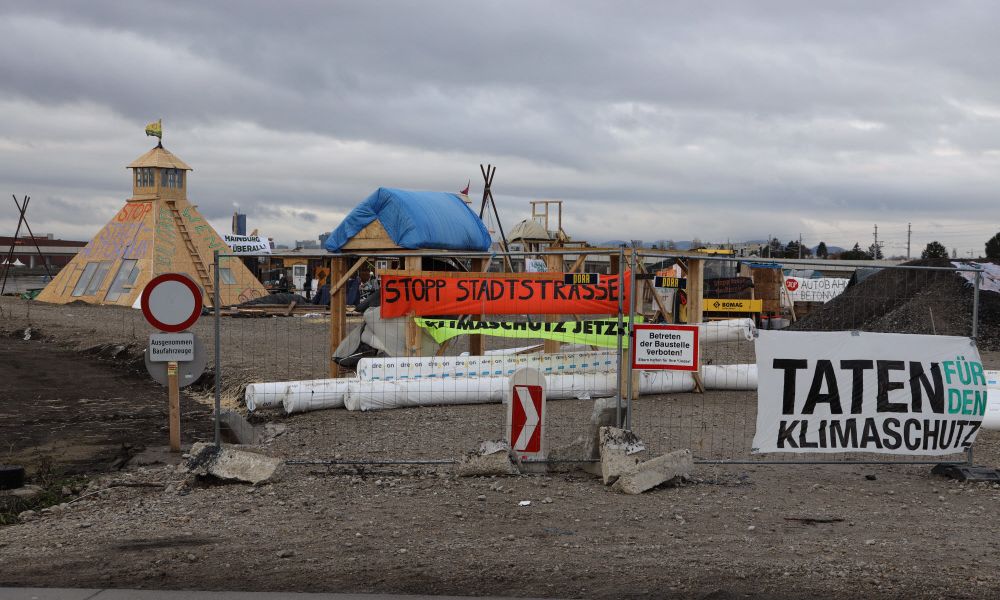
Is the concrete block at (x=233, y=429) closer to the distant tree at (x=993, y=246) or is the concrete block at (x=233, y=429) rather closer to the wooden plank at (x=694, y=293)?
the wooden plank at (x=694, y=293)

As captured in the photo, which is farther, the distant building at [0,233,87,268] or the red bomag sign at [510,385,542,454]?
the distant building at [0,233,87,268]

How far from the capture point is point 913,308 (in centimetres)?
2356

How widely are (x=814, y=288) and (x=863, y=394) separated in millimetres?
29629

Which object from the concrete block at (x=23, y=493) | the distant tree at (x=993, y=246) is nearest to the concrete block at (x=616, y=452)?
the concrete block at (x=23, y=493)

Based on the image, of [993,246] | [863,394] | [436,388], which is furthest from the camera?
[993,246]

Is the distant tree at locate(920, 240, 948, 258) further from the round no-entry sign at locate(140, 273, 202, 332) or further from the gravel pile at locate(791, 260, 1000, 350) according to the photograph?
the round no-entry sign at locate(140, 273, 202, 332)

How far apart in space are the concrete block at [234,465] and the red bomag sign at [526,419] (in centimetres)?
221

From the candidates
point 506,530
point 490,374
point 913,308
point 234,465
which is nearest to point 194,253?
point 913,308

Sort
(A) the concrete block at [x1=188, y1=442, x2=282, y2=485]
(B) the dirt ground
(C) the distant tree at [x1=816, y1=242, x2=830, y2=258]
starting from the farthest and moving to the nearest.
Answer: (C) the distant tree at [x1=816, y1=242, x2=830, y2=258]
(A) the concrete block at [x1=188, y1=442, x2=282, y2=485]
(B) the dirt ground

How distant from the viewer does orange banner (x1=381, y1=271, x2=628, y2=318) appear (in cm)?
1193

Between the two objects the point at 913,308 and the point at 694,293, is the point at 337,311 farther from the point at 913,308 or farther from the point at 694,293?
the point at 913,308

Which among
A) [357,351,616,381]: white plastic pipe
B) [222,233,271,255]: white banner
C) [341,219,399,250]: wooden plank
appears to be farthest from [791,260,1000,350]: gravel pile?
[222,233,271,255]: white banner

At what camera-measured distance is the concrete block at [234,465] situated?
332 inches

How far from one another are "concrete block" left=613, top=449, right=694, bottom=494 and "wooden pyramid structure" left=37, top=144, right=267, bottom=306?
32.3 meters
